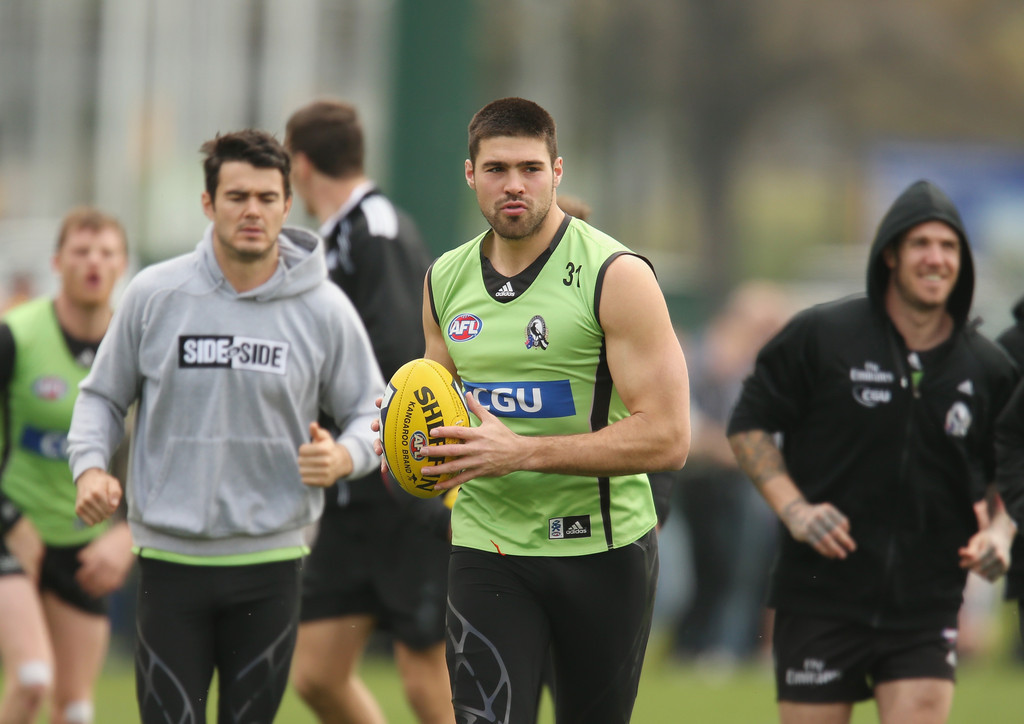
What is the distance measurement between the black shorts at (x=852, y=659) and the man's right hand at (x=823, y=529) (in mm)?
328

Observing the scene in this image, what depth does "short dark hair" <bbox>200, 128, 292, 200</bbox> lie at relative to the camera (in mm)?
5875

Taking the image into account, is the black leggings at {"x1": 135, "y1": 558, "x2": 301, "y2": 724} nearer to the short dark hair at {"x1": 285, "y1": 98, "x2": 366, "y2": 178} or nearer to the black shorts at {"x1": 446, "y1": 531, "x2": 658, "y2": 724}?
the black shorts at {"x1": 446, "y1": 531, "x2": 658, "y2": 724}

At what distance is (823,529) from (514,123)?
2.20m

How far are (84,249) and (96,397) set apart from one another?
1.75 m

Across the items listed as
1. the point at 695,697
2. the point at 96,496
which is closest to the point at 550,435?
the point at 96,496

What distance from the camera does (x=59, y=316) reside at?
293 inches

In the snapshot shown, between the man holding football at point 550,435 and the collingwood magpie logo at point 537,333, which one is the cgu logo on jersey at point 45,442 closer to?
the man holding football at point 550,435

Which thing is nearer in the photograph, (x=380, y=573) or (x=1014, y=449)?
(x=1014, y=449)

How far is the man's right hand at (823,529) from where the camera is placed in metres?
6.14

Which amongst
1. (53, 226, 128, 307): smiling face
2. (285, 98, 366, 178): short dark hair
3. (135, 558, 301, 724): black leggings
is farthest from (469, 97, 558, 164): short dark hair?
(53, 226, 128, 307): smiling face

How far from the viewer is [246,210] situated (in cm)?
586

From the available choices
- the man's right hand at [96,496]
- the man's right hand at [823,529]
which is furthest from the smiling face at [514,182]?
the man's right hand at [823,529]

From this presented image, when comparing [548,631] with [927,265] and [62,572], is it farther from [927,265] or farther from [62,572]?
[62,572]

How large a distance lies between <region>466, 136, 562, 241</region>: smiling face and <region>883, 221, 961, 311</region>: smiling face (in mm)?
1938
